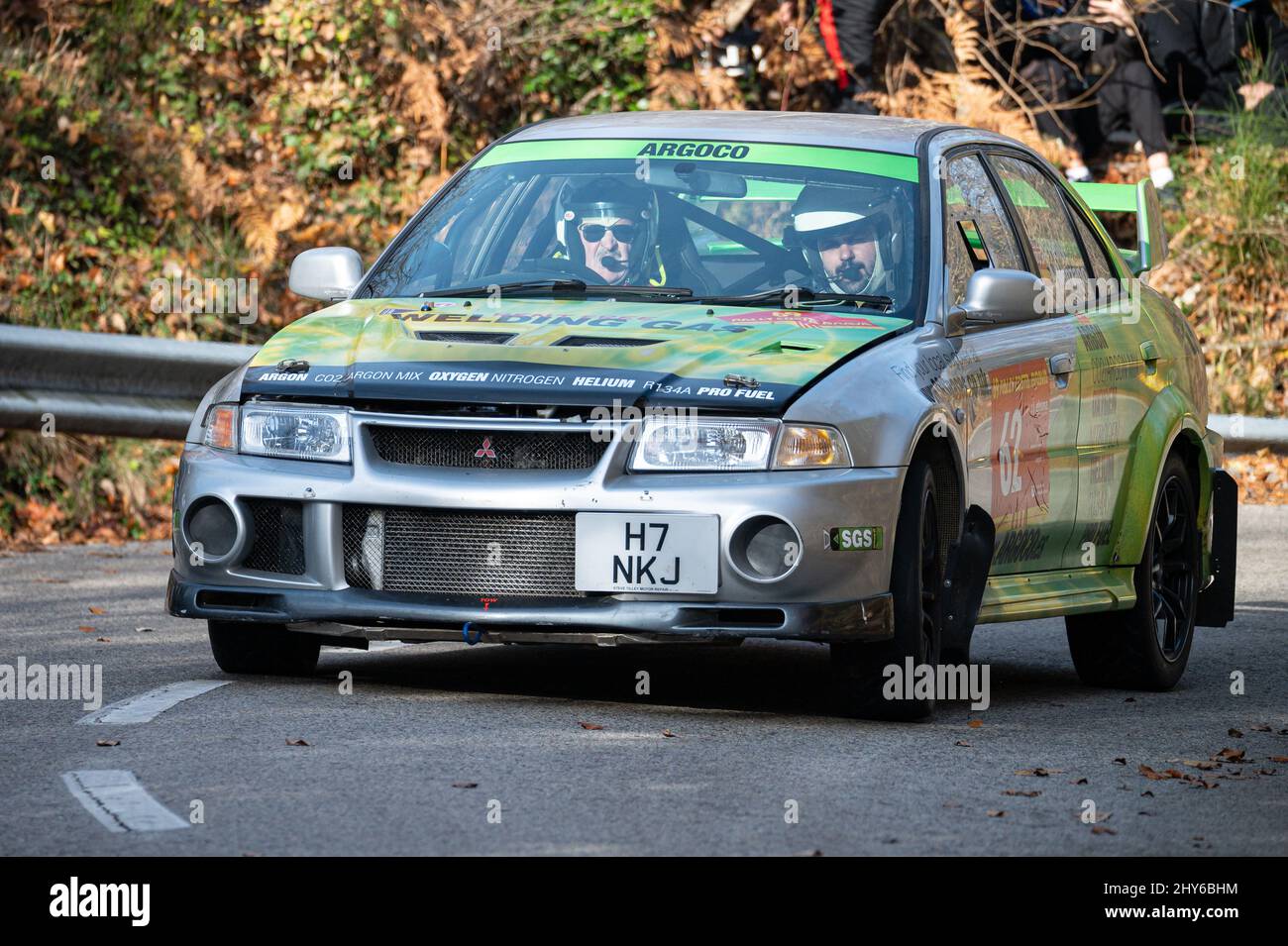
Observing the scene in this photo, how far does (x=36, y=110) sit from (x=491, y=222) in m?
8.10

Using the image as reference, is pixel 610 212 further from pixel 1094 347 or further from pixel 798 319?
pixel 1094 347

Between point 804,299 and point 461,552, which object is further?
point 804,299

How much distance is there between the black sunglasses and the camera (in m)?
8.33

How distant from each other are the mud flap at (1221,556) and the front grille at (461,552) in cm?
343

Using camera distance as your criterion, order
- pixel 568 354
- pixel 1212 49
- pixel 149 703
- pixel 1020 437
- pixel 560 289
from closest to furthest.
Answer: pixel 568 354 < pixel 149 703 < pixel 560 289 < pixel 1020 437 < pixel 1212 49

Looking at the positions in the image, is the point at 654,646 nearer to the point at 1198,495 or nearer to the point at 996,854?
the point at 1198,495

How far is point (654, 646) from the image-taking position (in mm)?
9328

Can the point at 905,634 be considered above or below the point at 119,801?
above

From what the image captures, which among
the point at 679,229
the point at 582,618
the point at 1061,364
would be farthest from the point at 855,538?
the point at 1061,364

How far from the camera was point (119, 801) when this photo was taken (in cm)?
591

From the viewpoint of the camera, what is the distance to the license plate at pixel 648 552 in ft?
22.9

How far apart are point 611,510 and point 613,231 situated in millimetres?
1678

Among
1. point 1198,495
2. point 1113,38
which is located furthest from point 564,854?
point 1113,38

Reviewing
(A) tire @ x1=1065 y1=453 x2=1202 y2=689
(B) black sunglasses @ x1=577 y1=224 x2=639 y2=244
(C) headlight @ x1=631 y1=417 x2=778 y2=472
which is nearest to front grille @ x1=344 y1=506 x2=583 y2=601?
(C) headlight @ x1=631 y1=417 x2=778 y2=472
